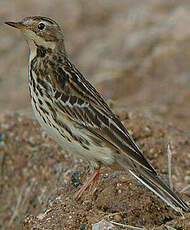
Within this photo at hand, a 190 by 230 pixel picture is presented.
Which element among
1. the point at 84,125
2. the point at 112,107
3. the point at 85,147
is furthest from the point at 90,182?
the point at 112,107

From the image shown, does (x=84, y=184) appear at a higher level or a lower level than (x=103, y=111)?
lower

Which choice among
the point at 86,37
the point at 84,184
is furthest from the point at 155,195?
the point at 86,37

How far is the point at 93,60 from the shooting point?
33.8 feet

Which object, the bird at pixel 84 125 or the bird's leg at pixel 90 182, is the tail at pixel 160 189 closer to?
the bird at pixel 84 125

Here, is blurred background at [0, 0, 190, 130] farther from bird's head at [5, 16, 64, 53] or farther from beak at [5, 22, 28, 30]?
beak at [5, 22, 28, 30]

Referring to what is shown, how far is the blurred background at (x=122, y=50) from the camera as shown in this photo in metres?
9.30

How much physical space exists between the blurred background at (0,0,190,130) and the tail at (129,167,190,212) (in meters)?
3.84

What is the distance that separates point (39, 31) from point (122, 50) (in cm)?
538

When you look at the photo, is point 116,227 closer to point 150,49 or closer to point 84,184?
point 84,184

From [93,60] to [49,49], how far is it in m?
5.31

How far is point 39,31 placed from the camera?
499cm

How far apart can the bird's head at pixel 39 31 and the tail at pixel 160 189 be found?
1594 mm

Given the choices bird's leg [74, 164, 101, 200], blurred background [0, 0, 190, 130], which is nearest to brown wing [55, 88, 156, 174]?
bird's leg [74, 164, 101, 200]

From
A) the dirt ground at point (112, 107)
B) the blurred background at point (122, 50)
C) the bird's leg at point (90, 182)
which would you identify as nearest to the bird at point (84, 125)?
the bird's leg at point (90, 182)
